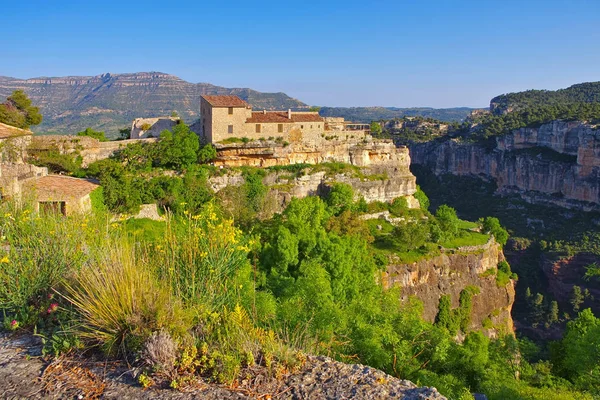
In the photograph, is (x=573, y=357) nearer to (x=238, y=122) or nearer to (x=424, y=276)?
(x=424, y=276)

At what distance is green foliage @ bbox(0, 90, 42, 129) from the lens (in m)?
33.2

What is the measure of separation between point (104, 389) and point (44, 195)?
1810cm

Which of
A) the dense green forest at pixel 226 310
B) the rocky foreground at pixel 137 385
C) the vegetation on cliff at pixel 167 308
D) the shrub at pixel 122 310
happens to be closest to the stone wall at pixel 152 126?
the dense green forest at pixel 226 310

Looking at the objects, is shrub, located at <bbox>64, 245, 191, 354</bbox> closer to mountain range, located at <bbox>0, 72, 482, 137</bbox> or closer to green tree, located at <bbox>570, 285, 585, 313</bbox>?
green tree, located at <bbox>570, 285, 585, 313</bbox>

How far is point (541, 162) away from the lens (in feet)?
278

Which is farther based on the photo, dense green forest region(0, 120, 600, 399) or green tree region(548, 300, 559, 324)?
green tree region(548, 300, 559, 324)

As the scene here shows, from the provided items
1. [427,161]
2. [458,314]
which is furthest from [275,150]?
[427,161]

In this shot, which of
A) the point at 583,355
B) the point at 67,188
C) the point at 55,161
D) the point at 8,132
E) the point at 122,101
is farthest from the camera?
the point at 122,101

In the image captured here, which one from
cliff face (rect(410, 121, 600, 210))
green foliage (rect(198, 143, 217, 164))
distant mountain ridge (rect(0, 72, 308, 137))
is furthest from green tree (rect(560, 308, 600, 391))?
distant mountain ridge (rect(0, 72, 308, 137))

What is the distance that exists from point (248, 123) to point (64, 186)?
15.1 metres

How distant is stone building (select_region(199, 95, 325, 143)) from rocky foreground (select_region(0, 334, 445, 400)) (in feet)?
96.2

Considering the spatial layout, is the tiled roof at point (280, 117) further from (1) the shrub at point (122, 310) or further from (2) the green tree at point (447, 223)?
(1) the shrub at point (122, 310)

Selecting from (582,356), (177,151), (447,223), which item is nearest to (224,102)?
(177,151)

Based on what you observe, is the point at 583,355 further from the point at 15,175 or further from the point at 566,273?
the point at 566,273
